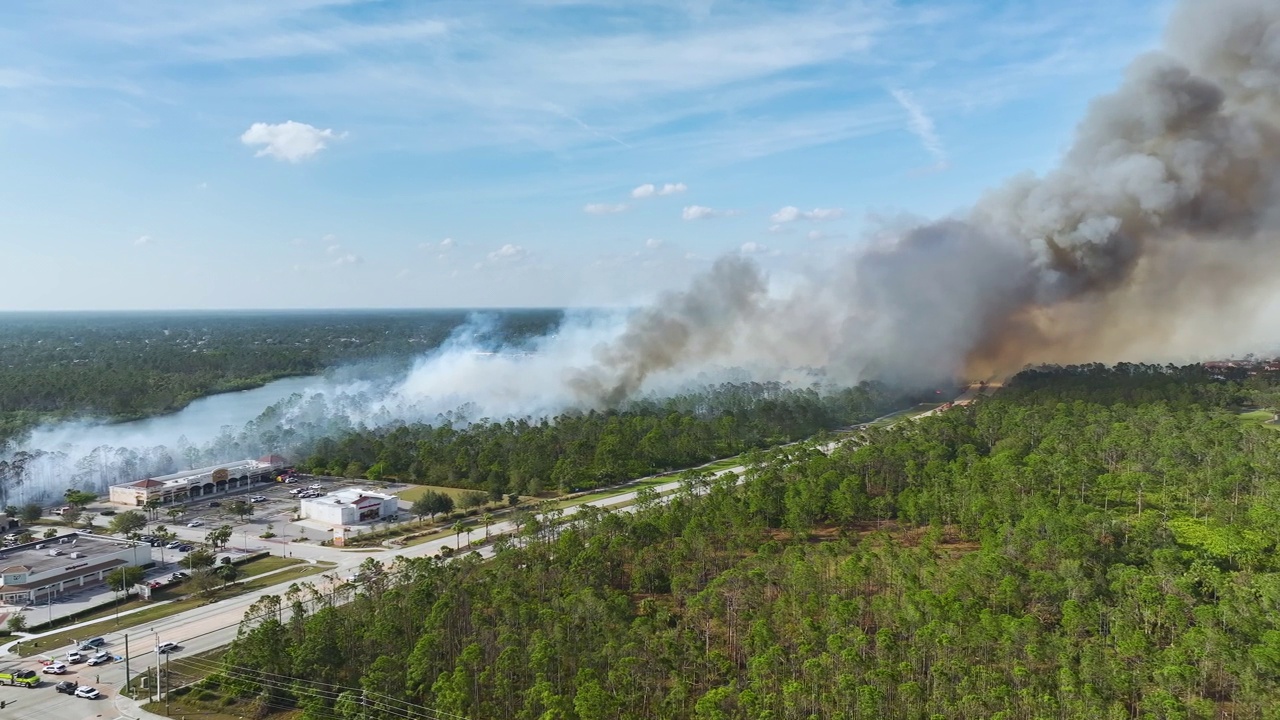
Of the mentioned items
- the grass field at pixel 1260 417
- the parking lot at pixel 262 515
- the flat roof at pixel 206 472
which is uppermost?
the grass field at pixel 1260 417

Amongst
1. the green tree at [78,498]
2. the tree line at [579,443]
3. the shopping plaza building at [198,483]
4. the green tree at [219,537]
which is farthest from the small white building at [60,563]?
the tree line at [579,443]

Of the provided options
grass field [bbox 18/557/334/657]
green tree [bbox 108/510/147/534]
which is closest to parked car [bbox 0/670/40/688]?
grass field [bbox 18/557/334/657]

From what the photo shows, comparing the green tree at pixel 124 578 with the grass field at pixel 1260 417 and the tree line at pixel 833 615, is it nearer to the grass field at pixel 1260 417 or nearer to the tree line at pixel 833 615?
the tree line at pixel 833 615

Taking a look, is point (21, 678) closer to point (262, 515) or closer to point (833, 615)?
point (262, 515)

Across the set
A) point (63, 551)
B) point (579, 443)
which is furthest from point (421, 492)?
point (63, 551)

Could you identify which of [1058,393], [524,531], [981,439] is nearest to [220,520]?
[524,531]
